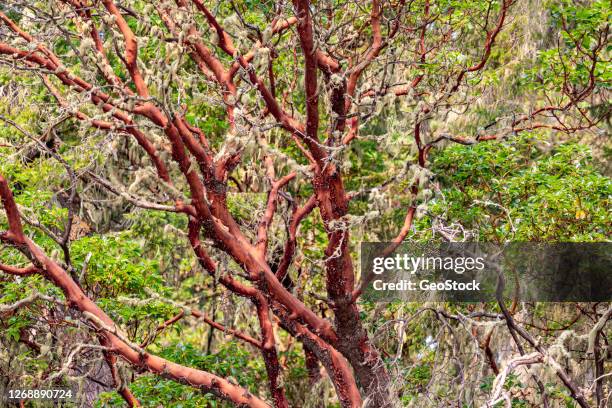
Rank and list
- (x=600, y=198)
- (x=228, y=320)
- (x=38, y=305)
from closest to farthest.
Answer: (x=600, y=198), (x=38, y=305), (x=228, y=320)

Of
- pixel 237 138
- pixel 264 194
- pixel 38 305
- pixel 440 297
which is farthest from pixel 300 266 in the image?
pixel 237 138

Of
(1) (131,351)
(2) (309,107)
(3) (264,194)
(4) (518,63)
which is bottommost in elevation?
(1) (131,351)

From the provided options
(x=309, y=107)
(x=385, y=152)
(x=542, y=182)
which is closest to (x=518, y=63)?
(x=385, y=152)

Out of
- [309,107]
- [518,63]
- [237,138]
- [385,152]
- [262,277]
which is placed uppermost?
[518,63]

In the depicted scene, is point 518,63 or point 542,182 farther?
point 518,63

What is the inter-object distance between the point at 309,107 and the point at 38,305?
2.95 metres

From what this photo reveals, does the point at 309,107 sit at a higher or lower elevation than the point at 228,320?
higher

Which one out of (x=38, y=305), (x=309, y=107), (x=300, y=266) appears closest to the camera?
(x=309, y=107)

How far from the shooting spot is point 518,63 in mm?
9898

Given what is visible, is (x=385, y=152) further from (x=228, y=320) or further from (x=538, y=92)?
(x=228, y=320)

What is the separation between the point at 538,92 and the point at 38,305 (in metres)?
6.21

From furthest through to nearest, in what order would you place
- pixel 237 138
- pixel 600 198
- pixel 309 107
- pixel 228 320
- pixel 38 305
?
1. pixel 228 320
2. pixel 38 305
3. pixel 600 198
4. pixel 309 107
5. pixel 237 138

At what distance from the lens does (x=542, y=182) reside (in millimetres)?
6133

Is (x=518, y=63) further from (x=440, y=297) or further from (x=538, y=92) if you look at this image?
(x=440, y=297)
